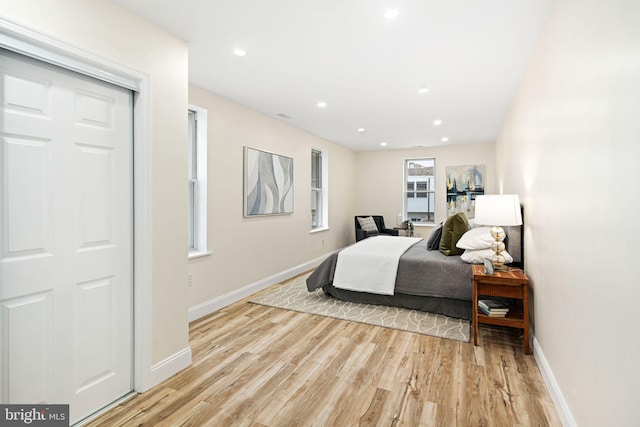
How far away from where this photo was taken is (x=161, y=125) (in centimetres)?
219

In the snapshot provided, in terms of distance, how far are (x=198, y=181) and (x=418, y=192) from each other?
5.24 m

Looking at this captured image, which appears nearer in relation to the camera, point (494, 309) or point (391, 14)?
point (391, 14)

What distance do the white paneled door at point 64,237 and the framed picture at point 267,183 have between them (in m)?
2.05

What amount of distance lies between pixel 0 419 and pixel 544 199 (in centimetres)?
332

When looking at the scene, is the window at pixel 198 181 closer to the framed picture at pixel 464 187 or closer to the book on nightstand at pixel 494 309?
the book on nightstand at pixel 494 309

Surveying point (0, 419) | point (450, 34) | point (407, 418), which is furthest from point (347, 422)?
point (450, 34)

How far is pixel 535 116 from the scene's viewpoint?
2.47 m

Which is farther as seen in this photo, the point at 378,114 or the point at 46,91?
the point at 378,114

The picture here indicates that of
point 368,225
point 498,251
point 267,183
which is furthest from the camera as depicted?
point 368,225

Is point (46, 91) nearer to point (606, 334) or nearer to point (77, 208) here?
point (77, 208)

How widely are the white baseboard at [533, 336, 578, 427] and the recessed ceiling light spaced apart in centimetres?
245

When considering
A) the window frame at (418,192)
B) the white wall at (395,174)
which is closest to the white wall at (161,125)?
the white wall at (395,174)

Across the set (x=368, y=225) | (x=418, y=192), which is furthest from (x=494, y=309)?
(x=418, y=192)

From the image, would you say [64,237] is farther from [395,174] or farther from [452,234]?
[395,174]
